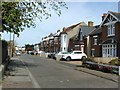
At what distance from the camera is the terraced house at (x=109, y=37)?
42.6 m

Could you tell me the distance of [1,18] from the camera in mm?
17547

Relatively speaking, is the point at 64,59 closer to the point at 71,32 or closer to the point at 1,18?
the point at 71,32

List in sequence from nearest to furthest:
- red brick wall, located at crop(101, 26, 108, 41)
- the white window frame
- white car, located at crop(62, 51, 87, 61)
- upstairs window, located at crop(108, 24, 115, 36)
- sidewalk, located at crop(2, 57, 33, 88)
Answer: sidewalk, located at crop(2, 57, 33, 88) → the white window frame → upstairs window, located at crop(108, 24, 115, 36) → red brick wall, located at crop(101, 26, 108, 41) → white car, located at crop(62, 51, 87, 61)

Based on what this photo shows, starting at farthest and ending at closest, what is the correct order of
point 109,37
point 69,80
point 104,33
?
point 104,33
point 109,37
point 69,80

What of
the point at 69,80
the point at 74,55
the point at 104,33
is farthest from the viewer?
the point at 74,55

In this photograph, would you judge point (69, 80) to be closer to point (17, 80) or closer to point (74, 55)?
point (17, 80)

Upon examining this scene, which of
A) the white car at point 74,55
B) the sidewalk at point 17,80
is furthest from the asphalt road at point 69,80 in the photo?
the white car at point 74,55

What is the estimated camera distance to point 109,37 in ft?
150

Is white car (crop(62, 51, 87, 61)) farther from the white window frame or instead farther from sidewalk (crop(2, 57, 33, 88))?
sidewalk (crop(2, 57, 33, 88))

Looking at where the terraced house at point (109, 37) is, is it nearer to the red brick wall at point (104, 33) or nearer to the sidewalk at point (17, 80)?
the red brick wall at point (104, 33)

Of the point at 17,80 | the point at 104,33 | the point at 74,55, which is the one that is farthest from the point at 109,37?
the point at 17,80

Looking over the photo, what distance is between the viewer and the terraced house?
4256 centimetres

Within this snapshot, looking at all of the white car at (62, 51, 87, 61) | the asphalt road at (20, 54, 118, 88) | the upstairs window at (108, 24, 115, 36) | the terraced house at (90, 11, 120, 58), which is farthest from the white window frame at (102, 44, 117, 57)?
the asphalt road at (20, 54, 118, 88)

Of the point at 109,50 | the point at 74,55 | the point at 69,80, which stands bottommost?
the point at 69,80
